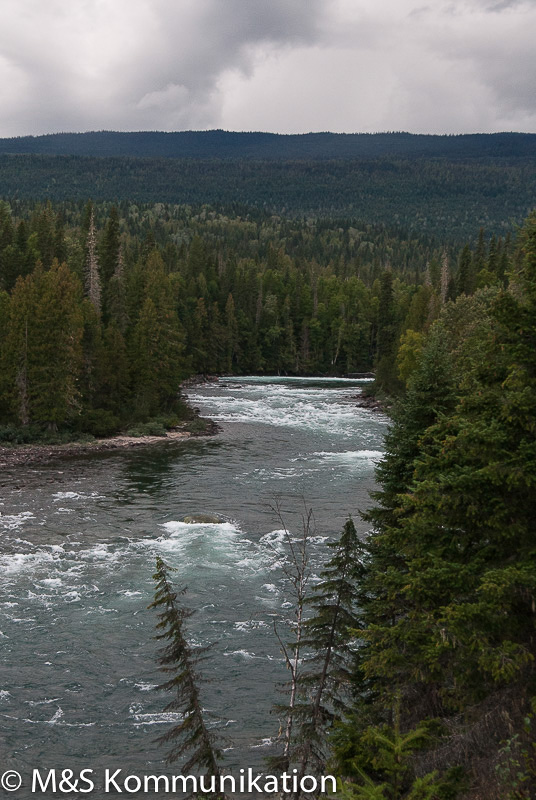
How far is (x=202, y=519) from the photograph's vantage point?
1407 inches

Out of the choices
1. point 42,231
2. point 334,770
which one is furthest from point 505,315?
point 42,231

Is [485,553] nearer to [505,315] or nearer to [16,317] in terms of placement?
[505,315]

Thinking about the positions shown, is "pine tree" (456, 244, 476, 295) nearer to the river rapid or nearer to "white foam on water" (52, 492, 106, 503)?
the river rapid

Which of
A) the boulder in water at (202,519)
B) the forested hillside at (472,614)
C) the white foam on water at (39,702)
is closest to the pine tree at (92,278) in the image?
the boulder in water at (202,519)

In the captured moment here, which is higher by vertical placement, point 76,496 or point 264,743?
point 76,496

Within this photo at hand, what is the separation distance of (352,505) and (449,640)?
86.7ft

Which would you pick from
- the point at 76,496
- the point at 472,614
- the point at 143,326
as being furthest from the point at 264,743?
the point at 143,326

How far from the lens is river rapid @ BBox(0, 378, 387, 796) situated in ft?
61.5

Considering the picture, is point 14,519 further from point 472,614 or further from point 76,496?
point 472,614

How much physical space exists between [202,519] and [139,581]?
8289mm

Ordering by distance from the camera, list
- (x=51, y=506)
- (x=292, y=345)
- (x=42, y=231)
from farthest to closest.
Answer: (x=292, y=345) → (x=42, y=231) → (x=51, y=506)

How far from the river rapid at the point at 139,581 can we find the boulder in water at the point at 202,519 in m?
0.51

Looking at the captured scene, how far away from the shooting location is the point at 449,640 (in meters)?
12.2

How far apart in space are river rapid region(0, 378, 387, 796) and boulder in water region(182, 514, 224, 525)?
1.67 ft
